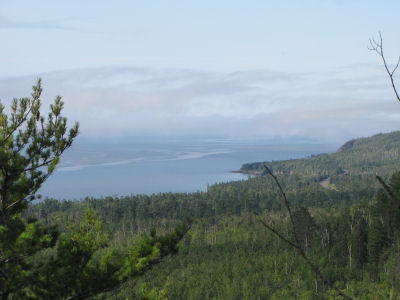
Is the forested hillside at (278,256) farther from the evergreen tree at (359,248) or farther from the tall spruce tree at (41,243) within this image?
the tall spruce tree at (41,243)

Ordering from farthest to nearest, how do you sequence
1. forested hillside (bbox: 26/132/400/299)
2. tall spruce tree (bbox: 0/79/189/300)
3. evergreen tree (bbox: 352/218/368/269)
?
evergreen tree (bbox: 352/218/368/269)
forested hillside (bbox: 26/132/400/299)
tall spruce tree (bbox: 0/79/189/300)

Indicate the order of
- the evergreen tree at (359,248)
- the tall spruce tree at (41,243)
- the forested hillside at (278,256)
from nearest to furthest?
the tall spruce tree at (41,243) < the forested hillside at (278,256) < the evergreen tree at (359,248)

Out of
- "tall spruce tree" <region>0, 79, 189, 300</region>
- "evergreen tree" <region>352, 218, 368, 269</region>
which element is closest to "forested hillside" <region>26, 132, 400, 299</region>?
"evergreen tree" <region>352, 218, 368, 269</region>

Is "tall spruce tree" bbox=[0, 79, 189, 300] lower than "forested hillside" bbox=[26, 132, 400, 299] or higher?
higher

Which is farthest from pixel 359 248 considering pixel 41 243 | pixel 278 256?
pixel 41 243

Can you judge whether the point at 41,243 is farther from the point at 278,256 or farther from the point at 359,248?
the point at 278,256

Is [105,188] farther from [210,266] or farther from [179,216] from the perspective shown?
[210,266]

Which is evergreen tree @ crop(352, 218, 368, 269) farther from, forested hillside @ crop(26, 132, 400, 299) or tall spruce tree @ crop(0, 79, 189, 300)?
tall spruce tree @ crop(0, 79, 189, 300)

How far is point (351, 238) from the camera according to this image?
6194 cm

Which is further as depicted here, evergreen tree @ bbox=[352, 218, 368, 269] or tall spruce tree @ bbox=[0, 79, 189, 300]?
evergreen tree @ bbox=[352, 218, 368, 269]

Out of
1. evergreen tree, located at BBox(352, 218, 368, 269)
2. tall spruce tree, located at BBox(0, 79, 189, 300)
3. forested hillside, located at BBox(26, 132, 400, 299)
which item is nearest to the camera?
tall spruce tree, located at BBox(0, 79, 189, 300)

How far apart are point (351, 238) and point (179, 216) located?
2451 inches

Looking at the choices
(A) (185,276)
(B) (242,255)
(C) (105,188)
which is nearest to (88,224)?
(A) (185,276)

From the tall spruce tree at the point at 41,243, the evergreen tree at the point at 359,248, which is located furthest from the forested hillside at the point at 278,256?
the tall spruce tree at the point at 41,243
